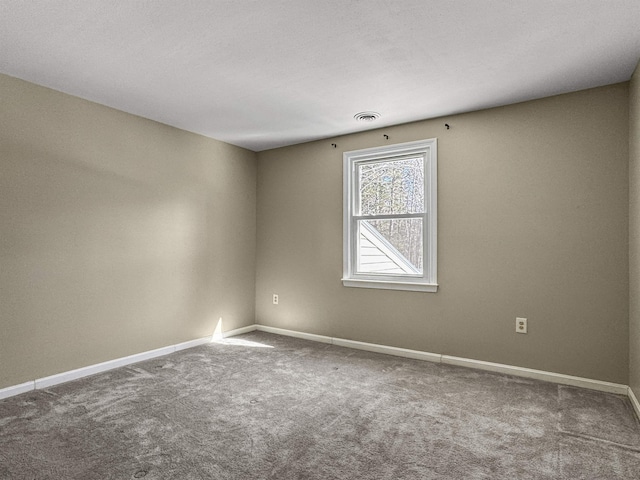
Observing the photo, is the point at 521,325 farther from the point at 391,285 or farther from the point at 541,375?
the point at 391,285

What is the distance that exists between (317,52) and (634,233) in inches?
98.1

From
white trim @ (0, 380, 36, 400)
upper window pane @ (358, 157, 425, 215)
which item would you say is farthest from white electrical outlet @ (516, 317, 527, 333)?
white trim @ (0, 380, 36, 400)

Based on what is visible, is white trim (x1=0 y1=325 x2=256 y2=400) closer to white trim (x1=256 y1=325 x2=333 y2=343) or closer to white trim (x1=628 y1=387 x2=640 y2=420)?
white trim (x1=256 y1=325 x2=333 y2=343)

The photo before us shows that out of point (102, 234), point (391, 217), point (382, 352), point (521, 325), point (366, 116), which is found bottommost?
point (382, 352)

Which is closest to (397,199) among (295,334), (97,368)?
(295,334)

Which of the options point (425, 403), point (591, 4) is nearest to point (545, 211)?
point (591, 4)

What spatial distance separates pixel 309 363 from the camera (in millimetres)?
3488

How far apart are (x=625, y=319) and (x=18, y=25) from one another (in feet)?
14.4

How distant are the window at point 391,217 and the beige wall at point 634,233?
56.8 inches

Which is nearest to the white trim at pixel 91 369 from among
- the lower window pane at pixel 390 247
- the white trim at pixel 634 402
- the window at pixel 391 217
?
the window at pixel 391 217

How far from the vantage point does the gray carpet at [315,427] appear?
6.05 ft

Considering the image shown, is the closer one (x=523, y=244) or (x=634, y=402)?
(x=634, y=402)

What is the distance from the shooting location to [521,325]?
3158mm

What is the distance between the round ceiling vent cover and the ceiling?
11 cm
